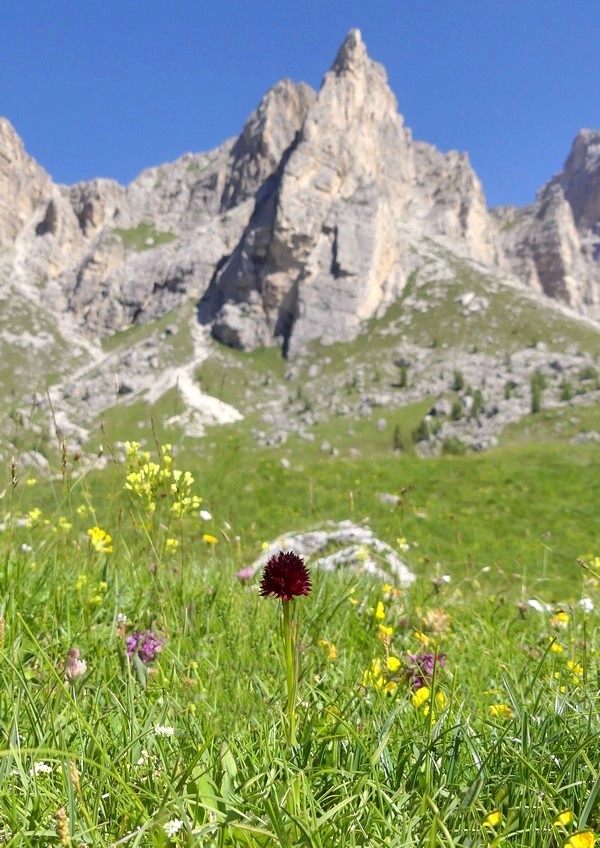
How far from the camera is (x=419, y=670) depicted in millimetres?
2705

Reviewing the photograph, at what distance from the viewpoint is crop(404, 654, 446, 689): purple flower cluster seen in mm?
2697

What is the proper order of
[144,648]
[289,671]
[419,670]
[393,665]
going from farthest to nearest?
[144,648], [393,665], [419,670], [289,671]

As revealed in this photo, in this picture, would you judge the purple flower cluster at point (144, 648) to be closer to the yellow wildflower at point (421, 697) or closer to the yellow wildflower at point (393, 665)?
the yellow wildflower at point (393, 665)

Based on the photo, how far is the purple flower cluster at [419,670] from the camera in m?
2.70

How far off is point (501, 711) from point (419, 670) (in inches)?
16.7

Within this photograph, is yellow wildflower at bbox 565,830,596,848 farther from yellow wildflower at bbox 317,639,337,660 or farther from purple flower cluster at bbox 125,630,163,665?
purple flower cluster at bbox 125,630,163,665

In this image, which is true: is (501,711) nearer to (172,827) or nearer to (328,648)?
(328,648)

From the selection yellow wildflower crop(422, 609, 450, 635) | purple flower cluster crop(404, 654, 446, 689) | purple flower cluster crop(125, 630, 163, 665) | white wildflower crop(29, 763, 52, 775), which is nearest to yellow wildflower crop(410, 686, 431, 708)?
purple flower cluster crop(404, 654, 446, 689)

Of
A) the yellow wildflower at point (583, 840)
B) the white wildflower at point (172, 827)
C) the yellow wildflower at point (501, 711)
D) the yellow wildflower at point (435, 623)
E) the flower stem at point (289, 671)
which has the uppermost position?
the flower stem at point (289, 671)

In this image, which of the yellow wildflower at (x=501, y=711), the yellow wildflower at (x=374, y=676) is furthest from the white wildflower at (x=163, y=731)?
the yellow wildflower at (x=501, y=711)

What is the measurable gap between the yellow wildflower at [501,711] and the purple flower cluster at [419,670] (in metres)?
0.33

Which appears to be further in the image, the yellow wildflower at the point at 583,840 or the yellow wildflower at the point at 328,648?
the yellow wildflower at the point at 328,648

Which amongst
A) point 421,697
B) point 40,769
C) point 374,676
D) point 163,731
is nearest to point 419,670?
point 421,697

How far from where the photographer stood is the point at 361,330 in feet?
624
